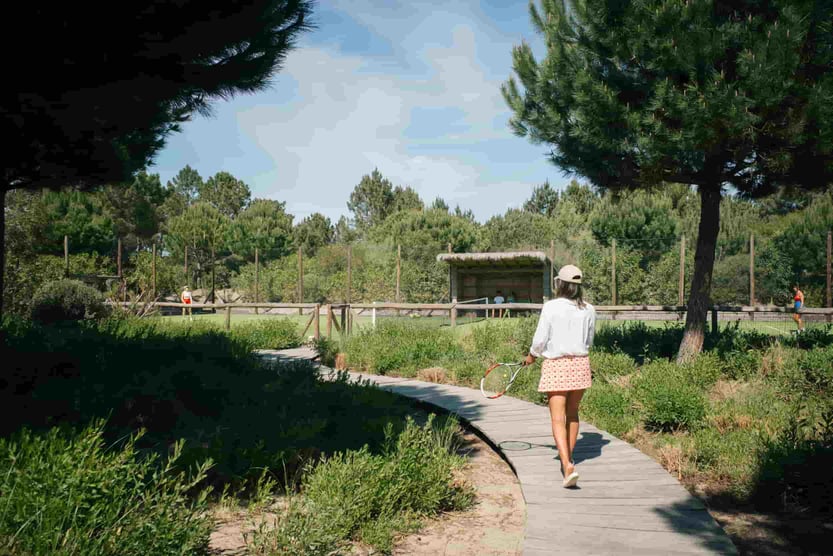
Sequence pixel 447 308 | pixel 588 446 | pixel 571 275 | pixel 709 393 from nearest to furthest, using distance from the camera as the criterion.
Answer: pixel 571 275 → pixel 588 446 → pixel 709 393 → pixel 447 308

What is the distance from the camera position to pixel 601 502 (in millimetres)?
4062

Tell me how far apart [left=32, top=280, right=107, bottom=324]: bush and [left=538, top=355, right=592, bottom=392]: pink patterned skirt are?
36.1 feet

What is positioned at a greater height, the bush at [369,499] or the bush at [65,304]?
the bush at [65,304]

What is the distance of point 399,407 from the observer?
7.04 metres

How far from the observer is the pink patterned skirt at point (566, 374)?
457 centimetres

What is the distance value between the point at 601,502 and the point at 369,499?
1468 mm

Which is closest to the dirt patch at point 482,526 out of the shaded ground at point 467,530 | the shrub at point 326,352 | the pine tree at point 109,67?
the shaded ground at point 467,530

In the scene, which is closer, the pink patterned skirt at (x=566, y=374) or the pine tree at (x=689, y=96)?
the pink patterned skirt at (x=566, y=374)

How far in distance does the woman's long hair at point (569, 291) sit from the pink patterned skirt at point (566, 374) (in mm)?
400

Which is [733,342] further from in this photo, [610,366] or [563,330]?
[563,330]

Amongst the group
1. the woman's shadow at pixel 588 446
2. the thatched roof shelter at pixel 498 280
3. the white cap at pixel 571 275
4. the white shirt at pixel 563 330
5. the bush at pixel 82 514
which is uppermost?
the thatched roof shelter at pixel 498 280

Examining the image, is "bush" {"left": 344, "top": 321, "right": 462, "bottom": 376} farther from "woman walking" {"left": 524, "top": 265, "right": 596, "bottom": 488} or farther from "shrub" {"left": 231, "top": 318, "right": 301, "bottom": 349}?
"woman walking" {"left": 524, "top": 265, "right": 596, "bottom": 488}

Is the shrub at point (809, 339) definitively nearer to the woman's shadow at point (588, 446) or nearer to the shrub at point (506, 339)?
the shrub at point (506, 339)

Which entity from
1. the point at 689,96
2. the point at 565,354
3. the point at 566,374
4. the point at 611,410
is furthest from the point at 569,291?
the point at 689,96
